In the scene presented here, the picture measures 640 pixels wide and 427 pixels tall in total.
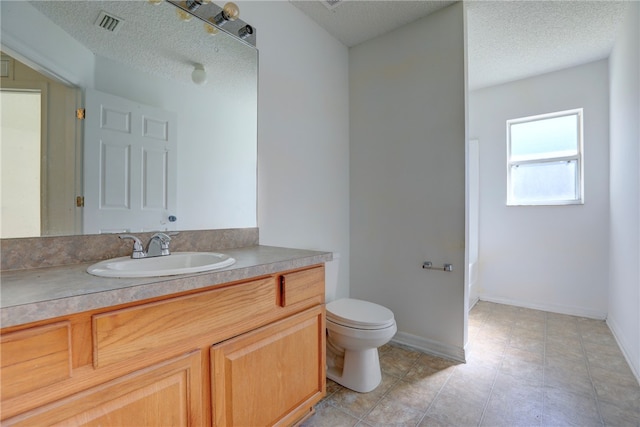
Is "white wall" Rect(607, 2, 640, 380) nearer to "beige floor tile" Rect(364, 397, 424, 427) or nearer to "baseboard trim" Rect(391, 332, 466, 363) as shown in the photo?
"baseboard trim" Rect(391, 332, 466, 363)

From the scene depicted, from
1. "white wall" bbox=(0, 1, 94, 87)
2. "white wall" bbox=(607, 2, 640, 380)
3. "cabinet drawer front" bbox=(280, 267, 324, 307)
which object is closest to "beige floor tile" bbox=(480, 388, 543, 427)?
"white wall" bbox=(607, 2, 640, 380)

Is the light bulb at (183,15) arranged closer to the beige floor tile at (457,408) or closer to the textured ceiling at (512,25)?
the textured ceiling at (512,25)

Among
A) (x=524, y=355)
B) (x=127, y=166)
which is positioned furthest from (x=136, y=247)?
(x=524, y=355)

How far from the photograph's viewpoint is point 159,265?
1.20 metres

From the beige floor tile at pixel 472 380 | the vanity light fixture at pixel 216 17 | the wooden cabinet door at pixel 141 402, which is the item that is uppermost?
the vanity light fixture at pixel 216 17

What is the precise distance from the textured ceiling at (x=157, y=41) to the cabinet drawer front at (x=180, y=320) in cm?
113

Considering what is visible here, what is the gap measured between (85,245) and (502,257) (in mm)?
3713

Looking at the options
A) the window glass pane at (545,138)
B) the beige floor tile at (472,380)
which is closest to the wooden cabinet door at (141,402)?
the beige floor tile at (472,380)

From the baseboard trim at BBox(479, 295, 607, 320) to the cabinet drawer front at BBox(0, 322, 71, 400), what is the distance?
375 cm

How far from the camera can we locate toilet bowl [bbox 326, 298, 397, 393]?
5.24 ft

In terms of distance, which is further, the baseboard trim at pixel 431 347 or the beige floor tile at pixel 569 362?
the baseboard trim at pixel 431 347

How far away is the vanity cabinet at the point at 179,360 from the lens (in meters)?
0.62

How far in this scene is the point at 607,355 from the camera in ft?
6.64

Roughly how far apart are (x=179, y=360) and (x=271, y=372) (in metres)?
0.42
